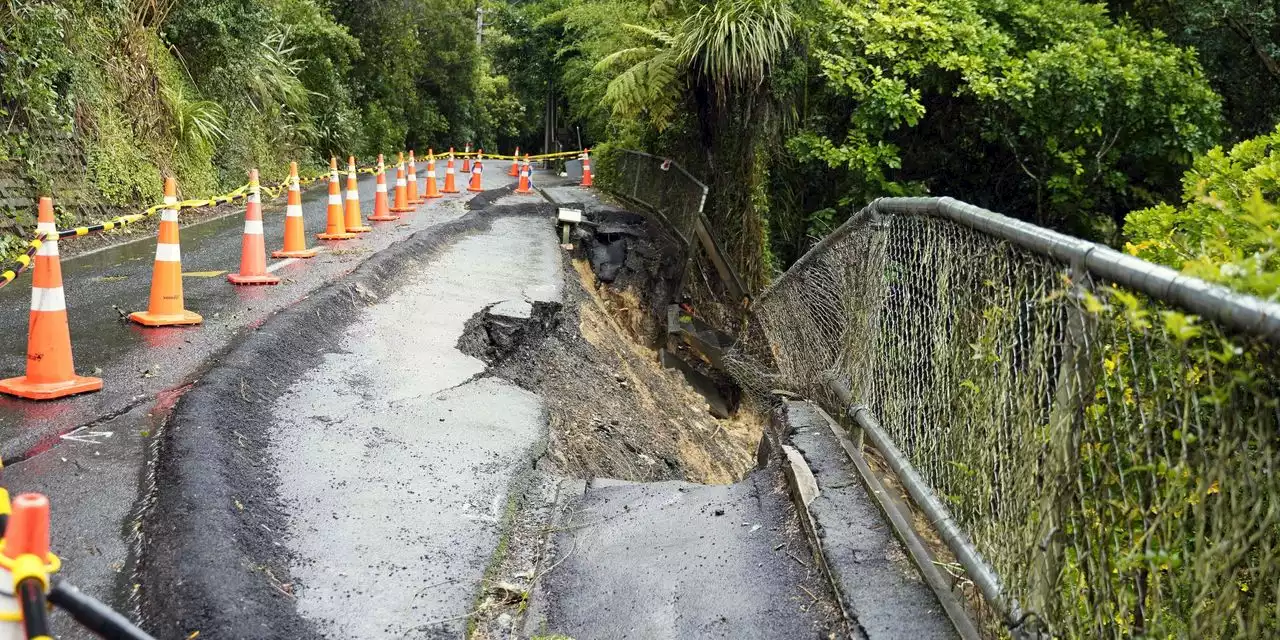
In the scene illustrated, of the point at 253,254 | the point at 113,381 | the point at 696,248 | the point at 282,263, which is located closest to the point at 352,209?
the point at 282,263

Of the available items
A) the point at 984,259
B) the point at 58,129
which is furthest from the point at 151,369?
the point at 58,129

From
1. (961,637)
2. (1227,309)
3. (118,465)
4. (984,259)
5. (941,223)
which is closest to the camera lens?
(1227,309)

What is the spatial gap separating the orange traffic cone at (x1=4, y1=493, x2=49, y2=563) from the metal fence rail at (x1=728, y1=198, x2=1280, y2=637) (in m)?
2.07

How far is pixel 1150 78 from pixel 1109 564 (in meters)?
11.3

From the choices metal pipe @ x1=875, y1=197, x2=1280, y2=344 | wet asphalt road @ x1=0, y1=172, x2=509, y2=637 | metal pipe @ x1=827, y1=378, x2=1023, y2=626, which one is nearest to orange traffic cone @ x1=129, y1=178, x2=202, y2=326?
wet asphalt road @ x1=0, y1=172, x2=509, y2=637

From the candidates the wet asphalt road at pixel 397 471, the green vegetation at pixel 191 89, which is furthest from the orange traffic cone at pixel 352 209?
the wet asphalt road at pixel 397 471

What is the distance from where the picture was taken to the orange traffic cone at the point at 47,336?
5.27m

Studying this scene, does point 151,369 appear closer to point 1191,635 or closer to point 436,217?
point 1191,635

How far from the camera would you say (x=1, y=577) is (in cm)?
189

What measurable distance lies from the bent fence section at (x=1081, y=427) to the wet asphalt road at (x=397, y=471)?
1777mm

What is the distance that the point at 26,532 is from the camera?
186 centimetres

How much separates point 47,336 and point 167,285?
1650 mm

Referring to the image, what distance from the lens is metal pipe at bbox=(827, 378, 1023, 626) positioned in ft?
9.47

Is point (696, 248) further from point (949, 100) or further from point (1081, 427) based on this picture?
point (1081, 427)
